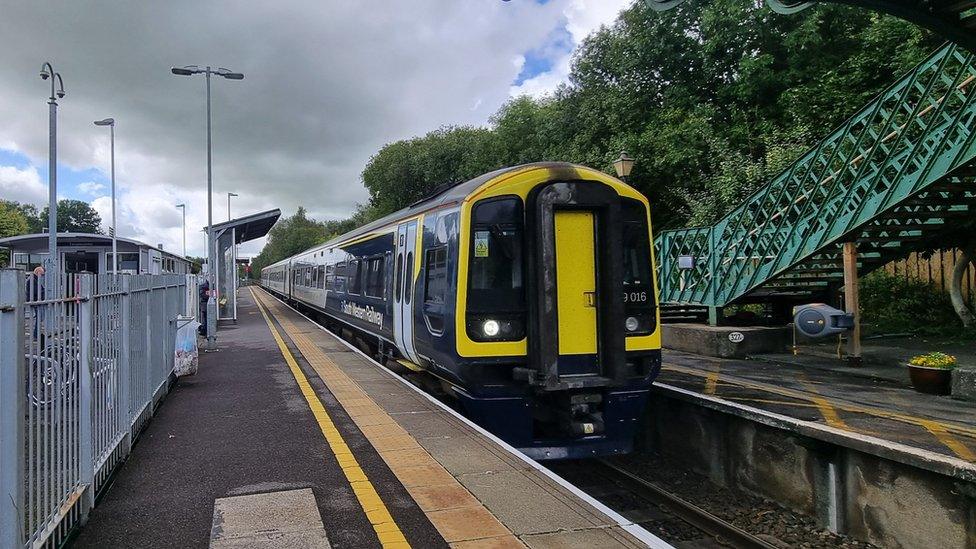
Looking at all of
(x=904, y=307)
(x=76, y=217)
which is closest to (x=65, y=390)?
(x=904, y=307)

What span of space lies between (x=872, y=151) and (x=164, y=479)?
34.5 feet

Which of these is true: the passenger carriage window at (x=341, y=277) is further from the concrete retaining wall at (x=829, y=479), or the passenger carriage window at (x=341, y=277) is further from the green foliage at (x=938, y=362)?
the green foliage at (x=938, y=362)

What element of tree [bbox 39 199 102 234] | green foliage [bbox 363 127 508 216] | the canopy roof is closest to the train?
the canopy roof

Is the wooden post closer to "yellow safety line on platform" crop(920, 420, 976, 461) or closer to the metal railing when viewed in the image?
"yellow safety line on platform" crop(920, 420, 976, 461)

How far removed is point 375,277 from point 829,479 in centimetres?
723

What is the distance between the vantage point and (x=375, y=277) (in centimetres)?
1078

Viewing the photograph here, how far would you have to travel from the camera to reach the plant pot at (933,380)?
8.12 meters

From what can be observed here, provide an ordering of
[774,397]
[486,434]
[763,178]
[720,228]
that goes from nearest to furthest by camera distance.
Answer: [486,434] → [774,397] → [720,228] → [763,178]

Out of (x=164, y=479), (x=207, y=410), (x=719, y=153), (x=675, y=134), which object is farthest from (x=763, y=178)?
(x=164, y=479)

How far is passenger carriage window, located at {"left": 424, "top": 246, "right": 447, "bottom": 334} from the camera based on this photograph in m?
6.75

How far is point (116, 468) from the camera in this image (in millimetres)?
5156

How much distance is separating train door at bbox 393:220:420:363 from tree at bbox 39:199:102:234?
285 feet

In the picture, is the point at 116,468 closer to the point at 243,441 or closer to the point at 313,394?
the point at 243,441

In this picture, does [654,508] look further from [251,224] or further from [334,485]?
[251,224]
